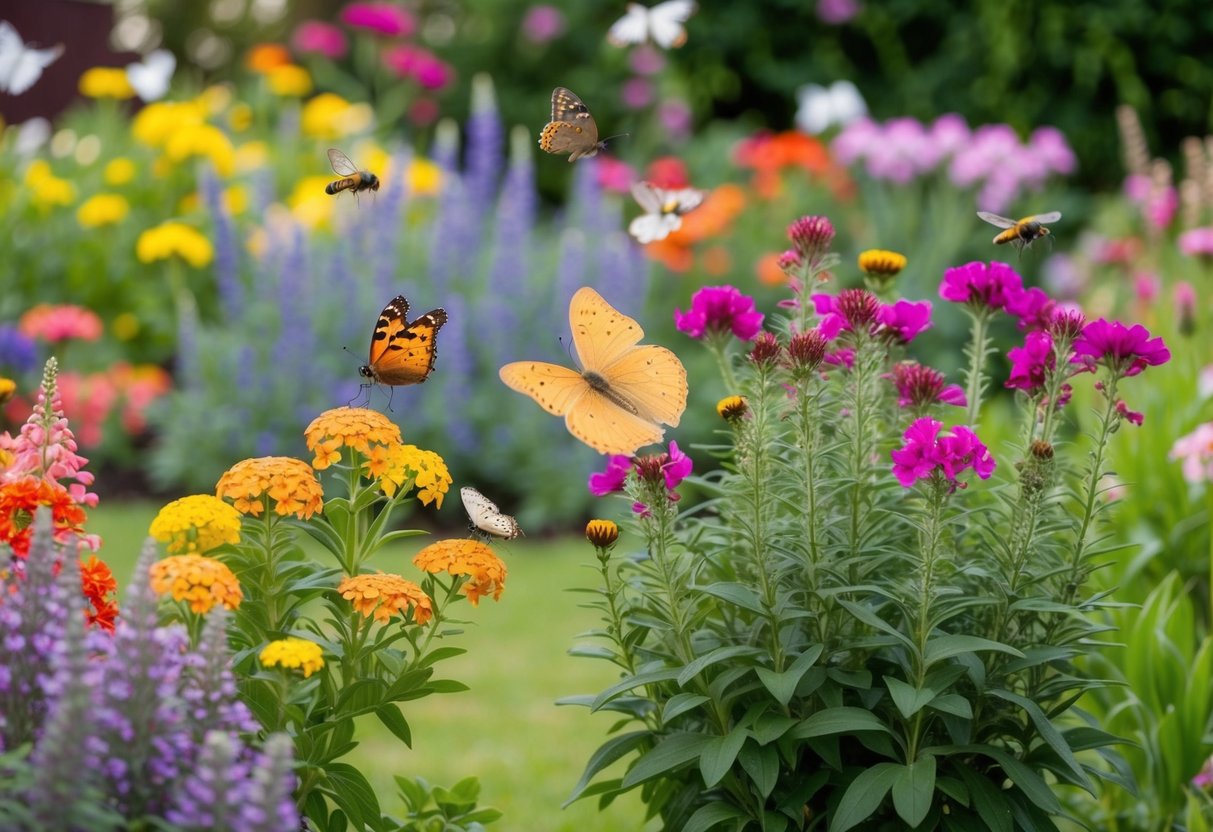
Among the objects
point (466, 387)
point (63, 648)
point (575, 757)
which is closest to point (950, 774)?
point (63, 648)

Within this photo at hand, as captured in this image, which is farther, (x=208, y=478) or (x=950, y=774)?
(x=208, y=478)

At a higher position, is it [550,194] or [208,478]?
[208,478]

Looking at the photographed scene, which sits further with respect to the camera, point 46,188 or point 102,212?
point 46,188

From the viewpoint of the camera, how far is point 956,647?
6.64 feet

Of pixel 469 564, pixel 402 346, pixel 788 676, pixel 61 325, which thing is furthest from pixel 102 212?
pixel 788 676

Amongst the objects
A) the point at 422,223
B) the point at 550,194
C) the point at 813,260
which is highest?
the point at 813,260

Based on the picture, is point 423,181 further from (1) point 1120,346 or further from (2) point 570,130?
(1) point 1120,346

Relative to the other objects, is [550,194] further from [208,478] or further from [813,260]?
[813,260]

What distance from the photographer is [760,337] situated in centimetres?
211

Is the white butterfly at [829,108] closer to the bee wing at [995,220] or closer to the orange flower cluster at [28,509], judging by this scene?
the bee wing at [995,220]

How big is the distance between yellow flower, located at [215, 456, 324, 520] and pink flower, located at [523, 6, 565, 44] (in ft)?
26.5

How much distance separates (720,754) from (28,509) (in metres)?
1.11

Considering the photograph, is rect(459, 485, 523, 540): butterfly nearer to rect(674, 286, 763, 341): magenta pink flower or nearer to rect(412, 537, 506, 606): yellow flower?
rect(412, 537, 506, 606): yellow flower

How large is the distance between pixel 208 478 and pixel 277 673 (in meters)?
4.47
